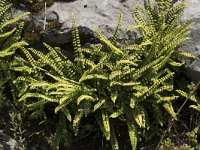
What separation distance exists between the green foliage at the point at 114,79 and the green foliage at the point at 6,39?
0.16 meters

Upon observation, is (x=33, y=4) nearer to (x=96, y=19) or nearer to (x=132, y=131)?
(x=96, y=19)

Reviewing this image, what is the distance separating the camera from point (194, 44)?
6.50 metres

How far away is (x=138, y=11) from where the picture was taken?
6.61 metres

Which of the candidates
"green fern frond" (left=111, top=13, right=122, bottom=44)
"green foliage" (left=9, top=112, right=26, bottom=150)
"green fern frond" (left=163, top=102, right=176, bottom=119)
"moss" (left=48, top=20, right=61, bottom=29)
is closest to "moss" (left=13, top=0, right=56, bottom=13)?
"moss" (left=48, top=20, right=61, bottom=29)

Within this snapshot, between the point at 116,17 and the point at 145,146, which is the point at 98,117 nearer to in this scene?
the point at 145,146

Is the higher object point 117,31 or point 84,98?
point 117,31

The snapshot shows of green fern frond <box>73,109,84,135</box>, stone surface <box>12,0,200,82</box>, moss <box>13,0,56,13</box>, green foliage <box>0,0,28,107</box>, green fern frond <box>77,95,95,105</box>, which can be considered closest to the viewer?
green fern frond <box>77,95,95,105</box>

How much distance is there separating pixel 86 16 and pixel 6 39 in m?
1.42

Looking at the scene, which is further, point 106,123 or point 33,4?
point 33,4

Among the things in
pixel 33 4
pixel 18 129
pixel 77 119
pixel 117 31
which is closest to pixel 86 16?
pixel 117 31

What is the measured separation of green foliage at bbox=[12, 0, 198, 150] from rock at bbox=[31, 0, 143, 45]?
8.4 inches

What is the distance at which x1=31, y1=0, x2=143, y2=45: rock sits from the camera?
6.55 metres

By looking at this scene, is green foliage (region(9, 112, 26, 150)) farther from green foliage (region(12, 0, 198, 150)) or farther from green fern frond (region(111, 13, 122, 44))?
green fern frond (region(111, 13, 122, 44))

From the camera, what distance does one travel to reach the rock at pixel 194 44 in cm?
641
